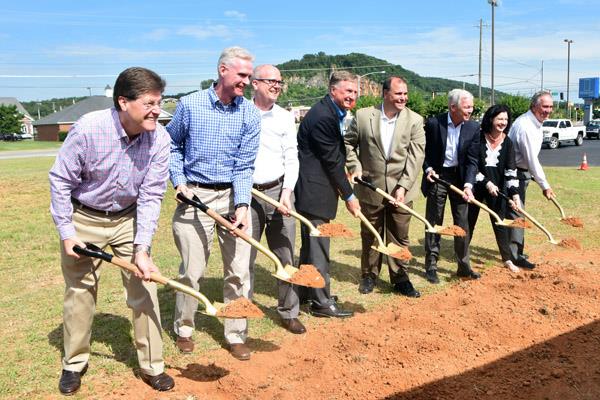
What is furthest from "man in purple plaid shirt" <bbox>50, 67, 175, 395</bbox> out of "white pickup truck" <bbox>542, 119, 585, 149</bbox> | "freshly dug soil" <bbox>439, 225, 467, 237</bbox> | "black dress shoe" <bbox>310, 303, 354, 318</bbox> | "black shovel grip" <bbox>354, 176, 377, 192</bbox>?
"white pickup truck" <bbox>542, 119, 585, 149</bbox>

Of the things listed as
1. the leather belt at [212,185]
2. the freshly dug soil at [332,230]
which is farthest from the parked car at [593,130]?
the leather belt at [212,185]

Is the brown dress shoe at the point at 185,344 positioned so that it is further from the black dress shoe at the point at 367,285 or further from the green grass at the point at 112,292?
the black dress shoe at the point at 367,285

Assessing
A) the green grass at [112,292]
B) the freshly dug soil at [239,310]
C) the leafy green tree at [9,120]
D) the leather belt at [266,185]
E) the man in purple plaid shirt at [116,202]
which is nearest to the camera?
the man in purple plaid shirt at [116,202]

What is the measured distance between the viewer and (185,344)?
4.15 metres

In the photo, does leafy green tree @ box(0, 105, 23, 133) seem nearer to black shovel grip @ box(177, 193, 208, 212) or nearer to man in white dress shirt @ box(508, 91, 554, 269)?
man in white dress shirt @ box(508, 91, 554, 269)

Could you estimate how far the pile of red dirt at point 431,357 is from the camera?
3.40 m

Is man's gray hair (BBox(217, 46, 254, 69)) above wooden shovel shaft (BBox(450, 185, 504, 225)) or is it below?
above

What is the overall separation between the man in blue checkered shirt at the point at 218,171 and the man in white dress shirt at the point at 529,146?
382cm

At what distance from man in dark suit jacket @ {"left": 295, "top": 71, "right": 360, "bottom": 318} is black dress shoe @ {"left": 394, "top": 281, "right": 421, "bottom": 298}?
0.91m

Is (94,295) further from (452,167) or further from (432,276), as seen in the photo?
(452,167)

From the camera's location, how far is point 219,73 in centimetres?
380

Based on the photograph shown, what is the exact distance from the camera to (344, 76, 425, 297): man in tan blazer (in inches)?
213

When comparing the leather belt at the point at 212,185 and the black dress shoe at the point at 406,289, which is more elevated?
the leather belt at the point at 212,185

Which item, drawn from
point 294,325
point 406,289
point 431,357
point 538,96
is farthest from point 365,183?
point 538,96
